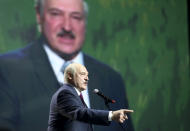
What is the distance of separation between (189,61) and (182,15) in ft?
2.06

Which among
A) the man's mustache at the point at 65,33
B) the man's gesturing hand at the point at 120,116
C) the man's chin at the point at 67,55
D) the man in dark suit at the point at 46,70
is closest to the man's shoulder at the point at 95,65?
the man in dark suit at the point at 46,70

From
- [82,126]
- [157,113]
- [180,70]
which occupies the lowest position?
[157,113]

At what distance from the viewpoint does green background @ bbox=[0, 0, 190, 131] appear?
4.32 meters

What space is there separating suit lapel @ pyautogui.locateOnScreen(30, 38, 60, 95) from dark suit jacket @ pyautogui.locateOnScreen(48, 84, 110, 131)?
1.97 meters

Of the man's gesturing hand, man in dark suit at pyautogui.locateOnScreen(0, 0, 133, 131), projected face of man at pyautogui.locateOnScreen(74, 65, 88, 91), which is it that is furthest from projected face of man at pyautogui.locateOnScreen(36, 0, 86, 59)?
the man's gesturing hand

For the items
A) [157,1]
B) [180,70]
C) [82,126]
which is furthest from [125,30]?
[82,126]

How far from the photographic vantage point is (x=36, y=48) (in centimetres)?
430

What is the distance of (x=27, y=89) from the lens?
13.6ft

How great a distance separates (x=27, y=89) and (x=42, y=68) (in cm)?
28

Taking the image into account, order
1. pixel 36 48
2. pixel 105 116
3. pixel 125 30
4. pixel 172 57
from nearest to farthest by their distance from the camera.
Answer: pixel 105 116, pixel 36 48, pixel 125 30, pixel 172 57

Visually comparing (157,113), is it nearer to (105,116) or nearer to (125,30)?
(125,30)

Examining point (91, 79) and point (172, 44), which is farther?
point (172, 44)

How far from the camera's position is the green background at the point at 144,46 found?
432 centimetres

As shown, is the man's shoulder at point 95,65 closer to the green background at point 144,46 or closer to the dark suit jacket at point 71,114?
the green background at point 144,46
